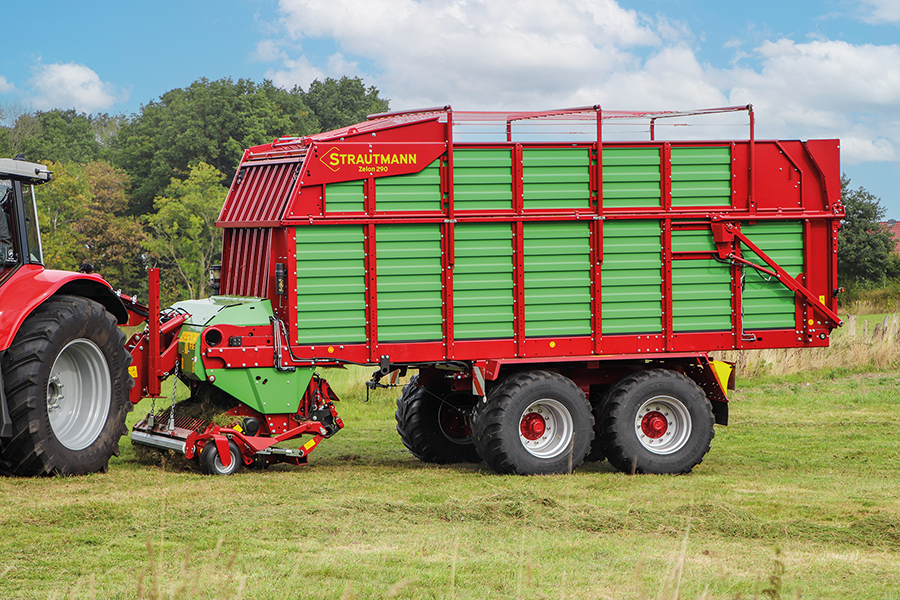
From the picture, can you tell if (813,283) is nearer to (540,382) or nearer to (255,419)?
(540,382)

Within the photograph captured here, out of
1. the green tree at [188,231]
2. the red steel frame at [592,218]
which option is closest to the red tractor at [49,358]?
the red steel frame at [592,218]

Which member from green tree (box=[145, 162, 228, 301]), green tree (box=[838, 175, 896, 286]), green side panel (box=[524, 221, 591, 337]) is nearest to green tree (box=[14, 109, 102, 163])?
green tree (box=[145, 162, 228, 301])

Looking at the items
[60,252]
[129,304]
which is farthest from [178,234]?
[129,304]

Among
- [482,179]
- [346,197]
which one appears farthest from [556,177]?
[346,197]

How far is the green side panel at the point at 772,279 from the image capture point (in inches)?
376

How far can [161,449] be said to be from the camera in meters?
9.06

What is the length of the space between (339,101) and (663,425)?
198ft

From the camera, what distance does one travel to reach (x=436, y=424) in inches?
398

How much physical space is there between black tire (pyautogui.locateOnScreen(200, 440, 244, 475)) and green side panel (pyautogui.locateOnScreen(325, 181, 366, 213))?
2.29m

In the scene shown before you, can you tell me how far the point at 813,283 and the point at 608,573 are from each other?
17.6ft

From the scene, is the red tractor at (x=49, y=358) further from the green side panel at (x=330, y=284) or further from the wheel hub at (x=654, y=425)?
the wheel hub at (x=654, y=425)

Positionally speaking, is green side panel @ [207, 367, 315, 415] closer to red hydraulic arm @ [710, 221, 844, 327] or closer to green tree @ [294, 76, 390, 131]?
red hydraulic arm @ [710, 221, 844, 327]

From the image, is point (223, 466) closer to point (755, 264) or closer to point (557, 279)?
point (557, 279)

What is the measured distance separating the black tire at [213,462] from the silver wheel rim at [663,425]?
3743 millimetres
